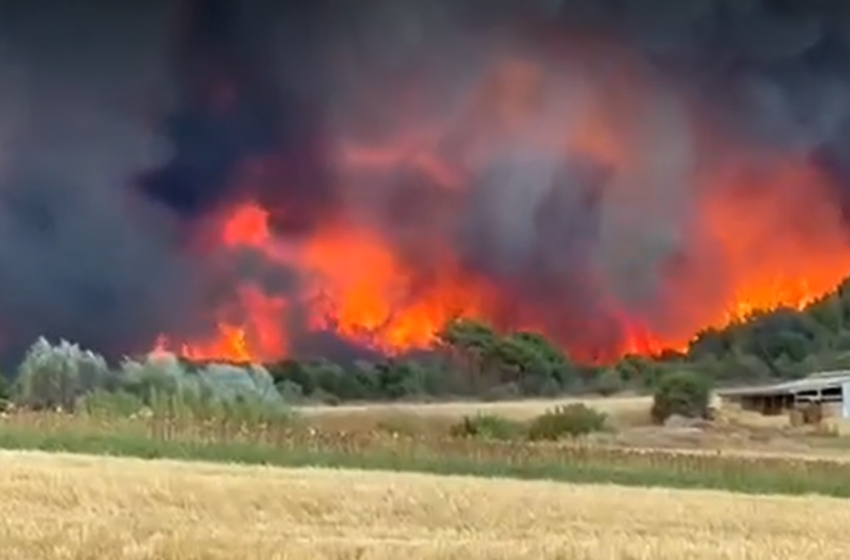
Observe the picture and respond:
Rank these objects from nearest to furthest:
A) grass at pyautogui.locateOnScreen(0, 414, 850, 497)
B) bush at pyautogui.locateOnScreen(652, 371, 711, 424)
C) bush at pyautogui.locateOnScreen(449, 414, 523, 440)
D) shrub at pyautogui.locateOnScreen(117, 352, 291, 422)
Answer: grass at pyautogui.locateOnScreen(0, 414, 850, 497)
shrub at pyautogui.locateOnScreen(117, 352, 291, 422)
bush at pyautogui.locateOnScreen(449, 414, 523, 440)
bush at pyautogui.locateOnScreen(652, 371, 711, 424)

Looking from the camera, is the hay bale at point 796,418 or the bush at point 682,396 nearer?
the hay bale at point 796,418

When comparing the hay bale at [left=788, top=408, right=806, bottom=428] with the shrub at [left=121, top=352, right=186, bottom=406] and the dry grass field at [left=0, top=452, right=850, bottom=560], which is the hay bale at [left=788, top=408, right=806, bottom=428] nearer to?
the shrub at [left=121, top=352, right=186, bottom=406]

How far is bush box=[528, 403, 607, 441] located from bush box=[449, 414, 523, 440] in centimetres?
59

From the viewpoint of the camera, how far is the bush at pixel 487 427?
49531 mm

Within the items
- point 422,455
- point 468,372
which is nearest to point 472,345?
point 468,372

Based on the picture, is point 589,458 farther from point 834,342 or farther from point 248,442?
point 834,342

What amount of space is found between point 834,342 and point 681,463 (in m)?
36.3

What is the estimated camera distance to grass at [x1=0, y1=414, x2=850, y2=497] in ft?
118

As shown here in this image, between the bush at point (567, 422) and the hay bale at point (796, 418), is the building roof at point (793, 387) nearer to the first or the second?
the hay bale at point (796, 418)

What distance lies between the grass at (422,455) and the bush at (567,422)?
11.9 meters

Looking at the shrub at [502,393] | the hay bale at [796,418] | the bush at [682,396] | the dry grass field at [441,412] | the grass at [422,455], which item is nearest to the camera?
the grass at [422,455]

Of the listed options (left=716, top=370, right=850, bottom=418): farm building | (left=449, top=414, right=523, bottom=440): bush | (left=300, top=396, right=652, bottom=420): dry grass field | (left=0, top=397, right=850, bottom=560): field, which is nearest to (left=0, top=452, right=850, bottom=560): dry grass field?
(left=0, top=397, right=850, bottom=560): field

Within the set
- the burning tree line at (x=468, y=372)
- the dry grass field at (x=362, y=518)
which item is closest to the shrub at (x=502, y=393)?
the burning tree line at (x=468, y=372)

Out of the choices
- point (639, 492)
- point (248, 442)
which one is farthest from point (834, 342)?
point (639, 492)
